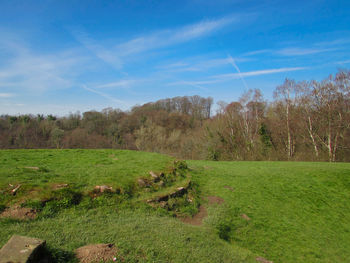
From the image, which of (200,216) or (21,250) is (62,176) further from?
(200,216)

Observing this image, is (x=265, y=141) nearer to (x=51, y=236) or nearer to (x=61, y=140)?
(x=51, y=236)

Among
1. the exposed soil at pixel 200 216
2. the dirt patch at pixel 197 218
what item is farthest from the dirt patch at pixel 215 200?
the dirt patch at pixel 197 218

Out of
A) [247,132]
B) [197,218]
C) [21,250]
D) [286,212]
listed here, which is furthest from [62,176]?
[247,132]

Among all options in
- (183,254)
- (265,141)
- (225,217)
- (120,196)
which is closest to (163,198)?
(120,196)

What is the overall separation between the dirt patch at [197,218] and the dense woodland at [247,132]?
2664cm

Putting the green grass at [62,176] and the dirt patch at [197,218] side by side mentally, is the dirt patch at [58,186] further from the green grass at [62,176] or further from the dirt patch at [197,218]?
the dirt patch at [197,218]

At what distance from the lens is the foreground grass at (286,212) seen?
7.23 m

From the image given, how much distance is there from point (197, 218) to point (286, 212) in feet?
15.7

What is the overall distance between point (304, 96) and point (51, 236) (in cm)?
3690

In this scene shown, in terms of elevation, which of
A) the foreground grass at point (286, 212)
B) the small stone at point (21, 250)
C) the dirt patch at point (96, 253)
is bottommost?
the foreground grass at point (286, 212)

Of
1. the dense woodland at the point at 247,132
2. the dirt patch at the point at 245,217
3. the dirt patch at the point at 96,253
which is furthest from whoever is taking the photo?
the dense woodland at the point at 247,132

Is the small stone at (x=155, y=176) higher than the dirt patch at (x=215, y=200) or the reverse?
higher

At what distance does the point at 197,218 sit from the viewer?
26.2 ft

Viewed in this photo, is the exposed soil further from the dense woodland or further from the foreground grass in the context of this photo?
the dense woodland
